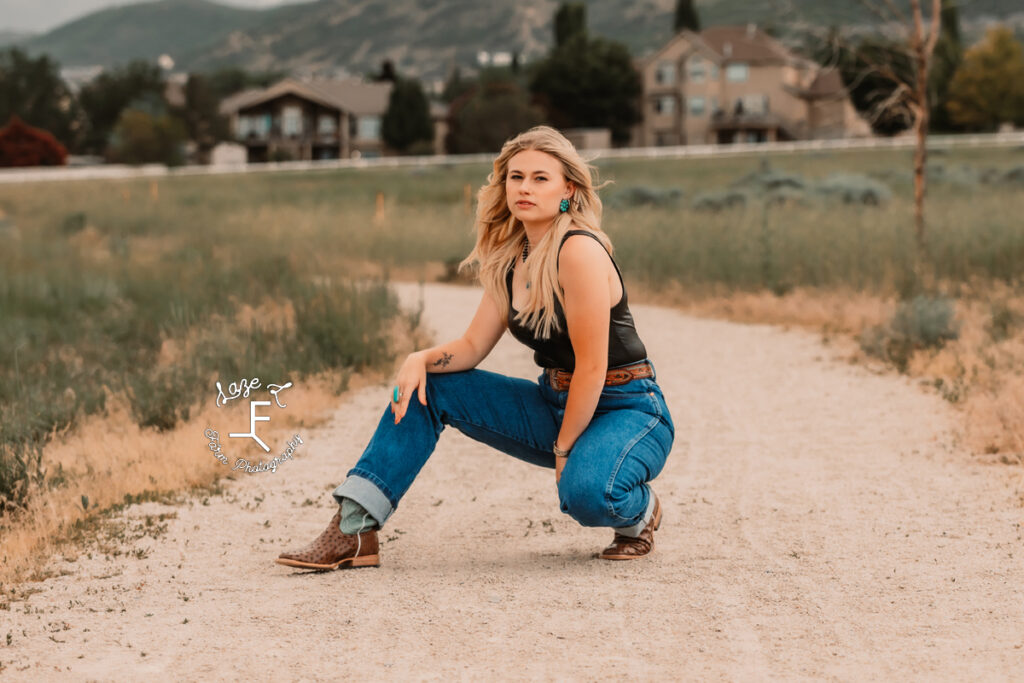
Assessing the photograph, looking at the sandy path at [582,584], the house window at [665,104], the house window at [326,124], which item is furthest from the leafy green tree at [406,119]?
the sandy path at [582,584]

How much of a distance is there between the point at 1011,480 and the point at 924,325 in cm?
415

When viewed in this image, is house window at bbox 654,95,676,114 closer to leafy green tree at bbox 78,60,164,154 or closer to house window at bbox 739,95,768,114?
house window at bbox 739,95,768,114

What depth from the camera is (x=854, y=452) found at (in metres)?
6.93

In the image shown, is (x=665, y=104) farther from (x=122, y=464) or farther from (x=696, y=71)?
(x=122, y=464)

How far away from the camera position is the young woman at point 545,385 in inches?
175

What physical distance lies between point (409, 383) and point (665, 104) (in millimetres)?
78599

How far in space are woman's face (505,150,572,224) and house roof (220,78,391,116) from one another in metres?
80.8

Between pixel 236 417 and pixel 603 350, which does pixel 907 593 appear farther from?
pixel 236 417

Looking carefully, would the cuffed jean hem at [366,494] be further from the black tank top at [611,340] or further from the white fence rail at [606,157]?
the white fence rail at [606,157]

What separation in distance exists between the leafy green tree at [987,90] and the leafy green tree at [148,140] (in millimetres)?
44217

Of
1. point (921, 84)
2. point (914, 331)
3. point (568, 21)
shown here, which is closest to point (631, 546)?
point (914, 331)

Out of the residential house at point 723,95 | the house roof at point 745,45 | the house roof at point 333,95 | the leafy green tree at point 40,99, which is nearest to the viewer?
the residential house at point 723,95

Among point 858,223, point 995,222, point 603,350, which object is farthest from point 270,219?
point 603,350

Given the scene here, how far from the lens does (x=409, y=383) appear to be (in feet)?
15.2
